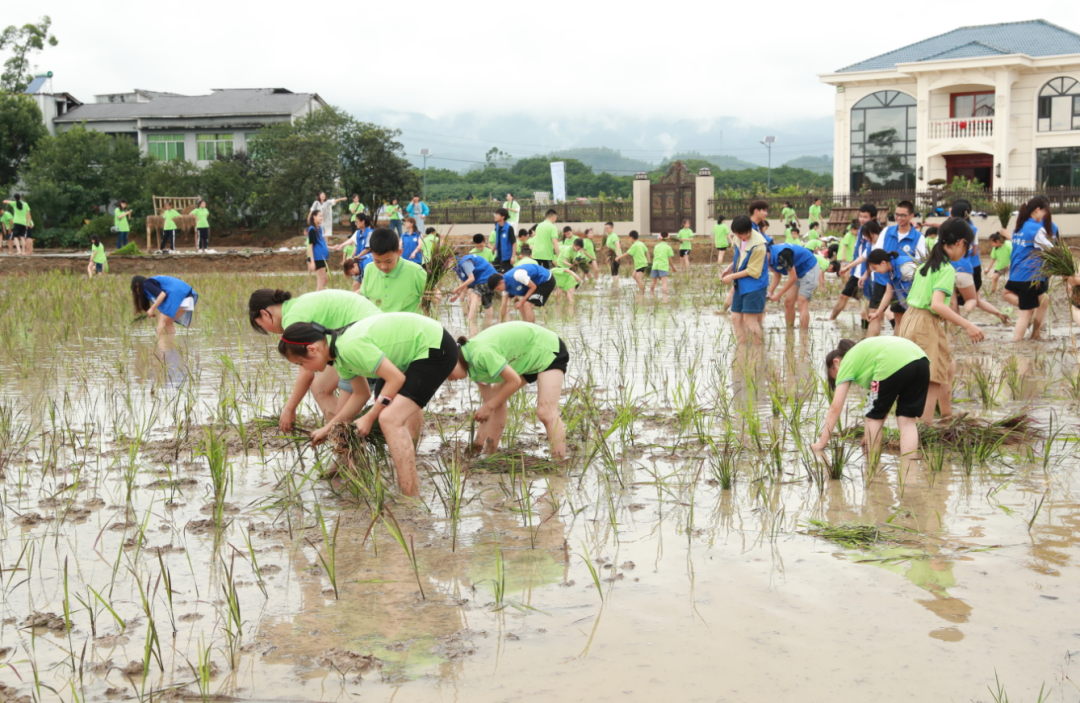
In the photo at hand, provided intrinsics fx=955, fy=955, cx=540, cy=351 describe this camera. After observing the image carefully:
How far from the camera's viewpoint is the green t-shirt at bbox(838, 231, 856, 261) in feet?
48.1

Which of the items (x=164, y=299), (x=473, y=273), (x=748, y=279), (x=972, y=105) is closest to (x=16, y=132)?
(x=164, y=299)

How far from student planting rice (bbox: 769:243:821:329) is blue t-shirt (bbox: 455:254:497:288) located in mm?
3222

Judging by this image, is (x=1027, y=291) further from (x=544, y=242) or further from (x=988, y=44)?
(x=988, y=44)

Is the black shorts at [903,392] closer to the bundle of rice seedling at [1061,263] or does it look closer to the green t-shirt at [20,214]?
the bundle of rice seedling at [1061,263]

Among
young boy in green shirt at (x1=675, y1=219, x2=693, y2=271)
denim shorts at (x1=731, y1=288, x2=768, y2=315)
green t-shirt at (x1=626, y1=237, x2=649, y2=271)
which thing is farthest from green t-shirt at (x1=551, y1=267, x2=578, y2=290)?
young boy in green shirt at (x1=675, y1=219, x2=693, y2=271)

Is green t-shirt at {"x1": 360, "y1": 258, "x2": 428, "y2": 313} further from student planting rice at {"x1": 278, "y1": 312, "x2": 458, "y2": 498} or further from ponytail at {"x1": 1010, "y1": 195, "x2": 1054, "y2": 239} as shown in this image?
ponytail at {"x1": 1010, "y1": 195, "x2": 1054, "y2": 239}

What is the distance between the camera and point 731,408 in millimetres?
6914

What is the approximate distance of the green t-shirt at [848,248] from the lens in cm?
1467

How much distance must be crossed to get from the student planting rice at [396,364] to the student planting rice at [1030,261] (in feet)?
20.9

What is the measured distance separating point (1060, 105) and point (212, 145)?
109ft

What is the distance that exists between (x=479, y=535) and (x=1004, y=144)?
34.1 metres

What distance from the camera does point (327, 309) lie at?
529 cm

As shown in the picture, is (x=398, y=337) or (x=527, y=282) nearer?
(x=398, y=337)

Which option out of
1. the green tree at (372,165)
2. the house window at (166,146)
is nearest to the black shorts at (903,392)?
the green tree at (372,165)
